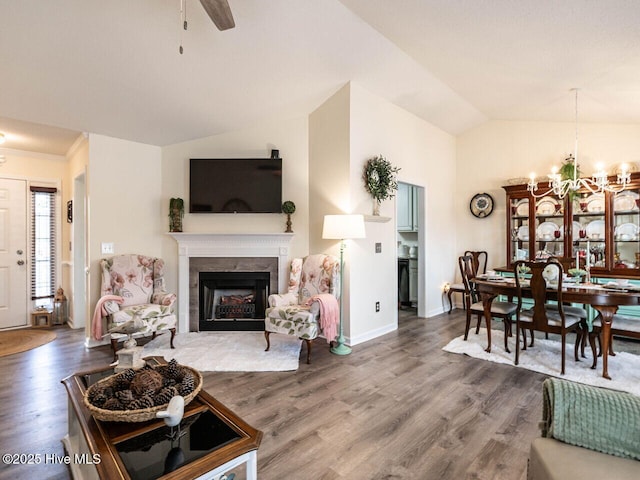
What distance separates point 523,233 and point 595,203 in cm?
96

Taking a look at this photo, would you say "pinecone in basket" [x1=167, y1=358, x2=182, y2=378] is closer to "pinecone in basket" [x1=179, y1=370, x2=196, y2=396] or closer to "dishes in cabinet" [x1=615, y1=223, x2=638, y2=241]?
"pinecone in basket" [x1=179, y1=370, x2=196, y2=396]

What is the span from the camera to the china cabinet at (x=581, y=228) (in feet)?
14.1

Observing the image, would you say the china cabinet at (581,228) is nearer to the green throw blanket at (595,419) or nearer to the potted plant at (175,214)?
the green throw blanket at (595,419)

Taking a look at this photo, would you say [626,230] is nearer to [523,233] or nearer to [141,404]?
[523,233]

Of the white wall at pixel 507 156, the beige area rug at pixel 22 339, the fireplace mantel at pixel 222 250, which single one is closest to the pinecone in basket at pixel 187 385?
the fireplace mantel at pixel 222 250

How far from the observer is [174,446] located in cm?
127

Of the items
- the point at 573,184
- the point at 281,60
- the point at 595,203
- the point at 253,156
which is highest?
the point at 281,60

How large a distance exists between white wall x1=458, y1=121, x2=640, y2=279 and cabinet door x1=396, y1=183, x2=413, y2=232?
0.96 m

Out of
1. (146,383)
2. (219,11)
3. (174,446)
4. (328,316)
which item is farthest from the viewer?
Result: (328,316)

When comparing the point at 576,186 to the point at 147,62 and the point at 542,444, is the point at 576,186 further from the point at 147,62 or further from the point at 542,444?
the point at 147,62

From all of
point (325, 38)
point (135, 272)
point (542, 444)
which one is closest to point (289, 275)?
point (135, 272)

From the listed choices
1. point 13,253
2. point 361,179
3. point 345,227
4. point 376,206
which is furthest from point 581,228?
point 13,253

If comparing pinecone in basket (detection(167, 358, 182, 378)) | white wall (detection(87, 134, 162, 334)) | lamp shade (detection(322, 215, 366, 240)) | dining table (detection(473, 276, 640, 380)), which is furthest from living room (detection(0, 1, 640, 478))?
pinecone in basket (detection(167, 358, 182, 378))

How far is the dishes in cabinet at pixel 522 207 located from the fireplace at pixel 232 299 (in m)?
3.97
